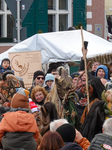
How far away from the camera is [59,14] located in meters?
15.2

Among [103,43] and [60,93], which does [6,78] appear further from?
[103,43]

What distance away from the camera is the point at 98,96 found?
588cm

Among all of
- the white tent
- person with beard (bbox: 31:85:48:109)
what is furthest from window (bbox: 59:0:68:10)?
person with beard (bbox: 31:85:48:109)

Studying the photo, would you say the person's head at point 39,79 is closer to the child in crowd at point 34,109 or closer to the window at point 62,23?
the child in crowd at point 34,109

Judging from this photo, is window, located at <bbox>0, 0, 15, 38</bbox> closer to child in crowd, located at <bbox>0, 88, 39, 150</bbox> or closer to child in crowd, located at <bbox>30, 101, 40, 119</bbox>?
child in crowd, located at <bbox>30, 101, 40, 119</bbox>

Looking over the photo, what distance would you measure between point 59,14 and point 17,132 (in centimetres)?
1091

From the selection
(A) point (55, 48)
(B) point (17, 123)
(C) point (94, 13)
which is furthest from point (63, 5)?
(B) point (17, 123)

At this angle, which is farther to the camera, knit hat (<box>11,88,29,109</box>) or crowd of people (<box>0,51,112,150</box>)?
knit hat (<box>11,88,29,109</box>)

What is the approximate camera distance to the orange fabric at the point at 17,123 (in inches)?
182

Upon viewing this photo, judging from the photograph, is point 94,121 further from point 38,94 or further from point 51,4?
point 51,4

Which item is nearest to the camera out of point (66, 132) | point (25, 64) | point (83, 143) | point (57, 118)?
point (66, 132)

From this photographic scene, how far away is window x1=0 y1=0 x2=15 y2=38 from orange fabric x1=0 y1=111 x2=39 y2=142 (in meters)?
9.58

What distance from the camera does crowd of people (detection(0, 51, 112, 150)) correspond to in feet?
13.4

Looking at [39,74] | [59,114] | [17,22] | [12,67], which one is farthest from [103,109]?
[12,67]
